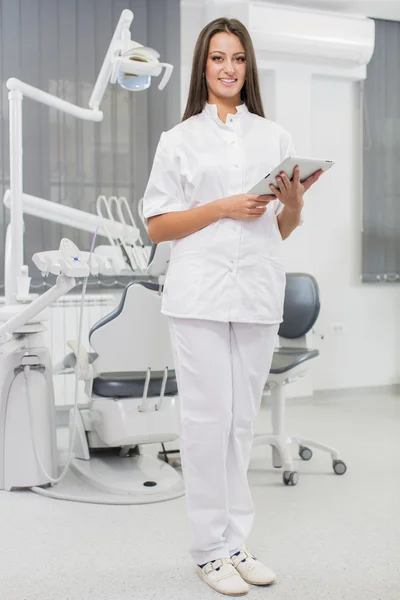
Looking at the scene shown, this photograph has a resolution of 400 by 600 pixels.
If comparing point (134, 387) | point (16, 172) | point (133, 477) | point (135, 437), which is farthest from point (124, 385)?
point (16, 172)

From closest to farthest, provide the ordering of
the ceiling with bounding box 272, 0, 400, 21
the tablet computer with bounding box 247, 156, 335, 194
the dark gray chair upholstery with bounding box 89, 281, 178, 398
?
the tablet computer with bounding box 247, 156, 335, 194, the dark gray chair upholstery with bounding box 89, 281, 178, 398, the ceiling with bounding box 272, 0, 400, 21

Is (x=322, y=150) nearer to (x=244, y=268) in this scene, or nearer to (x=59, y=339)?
(x=59, y=339)

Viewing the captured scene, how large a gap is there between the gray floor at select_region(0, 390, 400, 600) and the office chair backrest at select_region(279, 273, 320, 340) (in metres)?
0.60

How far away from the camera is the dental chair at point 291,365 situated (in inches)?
107

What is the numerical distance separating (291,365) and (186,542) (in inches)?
35.5

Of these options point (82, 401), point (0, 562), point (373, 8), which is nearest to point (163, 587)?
point (0, 562)

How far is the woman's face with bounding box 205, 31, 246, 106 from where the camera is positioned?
5.48ft

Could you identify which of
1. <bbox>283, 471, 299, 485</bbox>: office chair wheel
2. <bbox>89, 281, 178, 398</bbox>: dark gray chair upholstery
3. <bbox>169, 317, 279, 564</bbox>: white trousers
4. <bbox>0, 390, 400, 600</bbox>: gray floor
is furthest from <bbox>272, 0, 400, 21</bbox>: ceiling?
<bbox>169, 317, 279, 564</bbox>: white trousers

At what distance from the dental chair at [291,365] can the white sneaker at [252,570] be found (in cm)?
86

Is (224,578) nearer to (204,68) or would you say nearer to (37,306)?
(37,306)

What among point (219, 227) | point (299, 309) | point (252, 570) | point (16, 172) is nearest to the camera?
point (219, 227)

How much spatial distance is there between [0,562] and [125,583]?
40 centimetres

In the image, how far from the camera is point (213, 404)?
1.68 metres

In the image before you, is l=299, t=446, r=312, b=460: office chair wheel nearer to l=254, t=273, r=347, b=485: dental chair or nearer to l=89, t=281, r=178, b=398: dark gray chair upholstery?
l=254, t=273, r=347, b=485: dental chair
